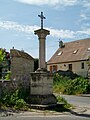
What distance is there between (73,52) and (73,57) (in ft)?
6.47

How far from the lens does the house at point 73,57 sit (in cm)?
5144

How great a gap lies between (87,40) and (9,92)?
136 ft

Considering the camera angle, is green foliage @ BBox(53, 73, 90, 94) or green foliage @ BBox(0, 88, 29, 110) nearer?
green foliage @ BBox(0, 88, 29, 110)

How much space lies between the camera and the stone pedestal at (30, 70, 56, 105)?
1617 centimetres

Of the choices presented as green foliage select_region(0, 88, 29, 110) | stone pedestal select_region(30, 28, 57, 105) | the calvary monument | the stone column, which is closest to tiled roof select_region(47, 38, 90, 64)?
the stone column

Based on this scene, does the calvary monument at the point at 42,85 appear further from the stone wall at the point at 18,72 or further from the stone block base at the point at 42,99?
the stone wall at the point at 18,72

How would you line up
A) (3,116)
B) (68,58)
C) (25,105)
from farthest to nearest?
(68,58), (25,105), (3,116)

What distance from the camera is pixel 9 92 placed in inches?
649

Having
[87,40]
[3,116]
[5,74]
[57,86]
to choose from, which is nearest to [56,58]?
[87,40]

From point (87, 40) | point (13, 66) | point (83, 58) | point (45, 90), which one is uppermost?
point (87, 40)

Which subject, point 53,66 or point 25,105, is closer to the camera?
point 25,105

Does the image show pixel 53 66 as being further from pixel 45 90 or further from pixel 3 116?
pixel 3 116

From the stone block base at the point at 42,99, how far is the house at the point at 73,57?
111ft

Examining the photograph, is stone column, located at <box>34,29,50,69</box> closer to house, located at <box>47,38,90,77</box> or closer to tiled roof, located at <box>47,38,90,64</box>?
house, located at <box>47,38,90,77</box>
